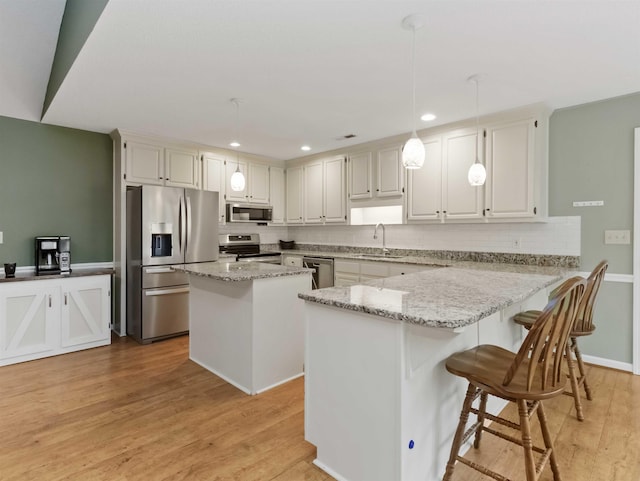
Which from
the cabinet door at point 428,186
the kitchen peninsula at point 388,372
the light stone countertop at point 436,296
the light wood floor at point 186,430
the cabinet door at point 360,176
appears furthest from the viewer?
the cabinet door at point 360,176

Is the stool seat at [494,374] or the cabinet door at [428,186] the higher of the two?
the cabinet door at [428,186]

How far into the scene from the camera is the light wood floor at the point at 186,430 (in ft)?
5.87

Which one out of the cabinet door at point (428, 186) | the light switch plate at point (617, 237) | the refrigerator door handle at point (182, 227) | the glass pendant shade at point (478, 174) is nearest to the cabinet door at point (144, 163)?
the refrigerator door handle at point (182, 227)

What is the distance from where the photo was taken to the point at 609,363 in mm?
3119

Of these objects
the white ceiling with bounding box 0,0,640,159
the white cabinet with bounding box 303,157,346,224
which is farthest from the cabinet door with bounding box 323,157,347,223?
the white ceiling with bounding box 0,0,640,159

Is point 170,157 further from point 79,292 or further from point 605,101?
point 605,101

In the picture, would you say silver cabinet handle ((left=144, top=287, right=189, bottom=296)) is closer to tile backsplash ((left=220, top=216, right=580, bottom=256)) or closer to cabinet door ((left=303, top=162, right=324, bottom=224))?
tile backsplash ((left=220, top=216, right=580, bottom=256))

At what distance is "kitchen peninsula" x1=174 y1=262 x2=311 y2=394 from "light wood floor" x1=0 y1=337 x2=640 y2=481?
114 mm

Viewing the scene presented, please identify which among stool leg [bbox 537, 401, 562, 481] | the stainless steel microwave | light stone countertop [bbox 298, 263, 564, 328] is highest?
the stainless steel microwave

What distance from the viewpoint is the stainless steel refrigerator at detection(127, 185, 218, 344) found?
12.3ft

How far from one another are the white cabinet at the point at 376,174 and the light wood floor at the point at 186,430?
8.36 feet

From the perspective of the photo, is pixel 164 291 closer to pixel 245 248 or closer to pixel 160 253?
pixel 160 253

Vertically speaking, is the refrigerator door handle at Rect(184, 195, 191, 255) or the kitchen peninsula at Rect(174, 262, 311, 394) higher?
the refrigerator door handle at Rect(184, 195, 191, 255)

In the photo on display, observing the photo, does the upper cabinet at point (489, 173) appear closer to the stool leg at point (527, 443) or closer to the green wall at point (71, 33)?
the stool leg at point (527, 443)
